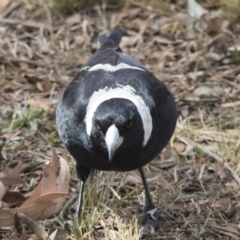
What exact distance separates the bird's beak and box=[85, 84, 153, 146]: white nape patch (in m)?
0.20

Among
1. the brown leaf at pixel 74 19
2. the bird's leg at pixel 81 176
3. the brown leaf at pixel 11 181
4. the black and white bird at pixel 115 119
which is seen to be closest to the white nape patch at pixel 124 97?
the black and white bird at pixel 115 119

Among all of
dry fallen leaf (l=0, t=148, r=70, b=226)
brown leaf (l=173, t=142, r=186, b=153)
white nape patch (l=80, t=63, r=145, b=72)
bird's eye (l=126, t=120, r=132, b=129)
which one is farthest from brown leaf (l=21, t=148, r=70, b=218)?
brown leaf (l=173, t=142, r=186, b=153)

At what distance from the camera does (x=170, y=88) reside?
18.3ft

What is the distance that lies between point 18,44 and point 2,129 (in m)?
1.49

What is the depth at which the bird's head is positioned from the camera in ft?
11.5

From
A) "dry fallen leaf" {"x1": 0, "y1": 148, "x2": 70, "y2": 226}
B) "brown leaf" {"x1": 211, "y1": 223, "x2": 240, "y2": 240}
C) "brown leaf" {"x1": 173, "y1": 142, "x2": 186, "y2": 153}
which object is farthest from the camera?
"brown leaf" {"x1": 173, "y1": 142, "x2": 186, "y2": 153}

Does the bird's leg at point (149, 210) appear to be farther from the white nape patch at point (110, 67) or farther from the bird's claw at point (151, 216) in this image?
the white nape patch at point (110, 67)

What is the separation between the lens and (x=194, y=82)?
18.7ft

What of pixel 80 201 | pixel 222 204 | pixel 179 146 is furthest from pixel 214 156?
pixel 80 201

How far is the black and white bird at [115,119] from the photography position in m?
3.55

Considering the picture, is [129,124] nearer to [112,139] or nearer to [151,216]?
[112,139]

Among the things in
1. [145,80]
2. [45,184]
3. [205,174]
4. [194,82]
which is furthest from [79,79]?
[194,82]

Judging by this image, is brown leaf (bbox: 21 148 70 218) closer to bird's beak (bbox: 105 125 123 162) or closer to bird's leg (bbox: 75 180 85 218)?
bird's leg (bbox: 75 180 85 218)

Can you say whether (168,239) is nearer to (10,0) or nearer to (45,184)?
(45,184)
